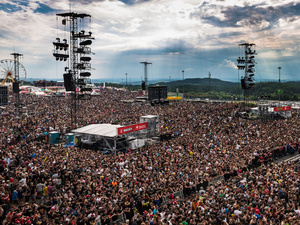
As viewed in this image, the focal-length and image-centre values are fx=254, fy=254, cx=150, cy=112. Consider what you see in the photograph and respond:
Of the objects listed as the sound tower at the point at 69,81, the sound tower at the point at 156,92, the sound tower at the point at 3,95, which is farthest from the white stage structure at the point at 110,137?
the sound tower at the point at 156,92

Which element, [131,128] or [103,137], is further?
[131,128]

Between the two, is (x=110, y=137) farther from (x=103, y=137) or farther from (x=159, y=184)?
(x=159, y=184)

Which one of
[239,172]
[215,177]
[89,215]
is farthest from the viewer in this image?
A: [239,172]

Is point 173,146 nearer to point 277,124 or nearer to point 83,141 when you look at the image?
point 83,141

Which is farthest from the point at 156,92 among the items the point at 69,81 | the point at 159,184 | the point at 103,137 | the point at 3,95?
the point at 159,184

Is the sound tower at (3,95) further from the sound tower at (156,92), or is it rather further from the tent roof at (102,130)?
the tent roof at (102,130)

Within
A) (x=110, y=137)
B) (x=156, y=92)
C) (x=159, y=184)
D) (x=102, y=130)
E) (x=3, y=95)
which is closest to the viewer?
(x=159, y=184)

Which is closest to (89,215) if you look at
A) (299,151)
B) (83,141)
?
(83,141)

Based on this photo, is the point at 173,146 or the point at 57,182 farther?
the point at 173,146
